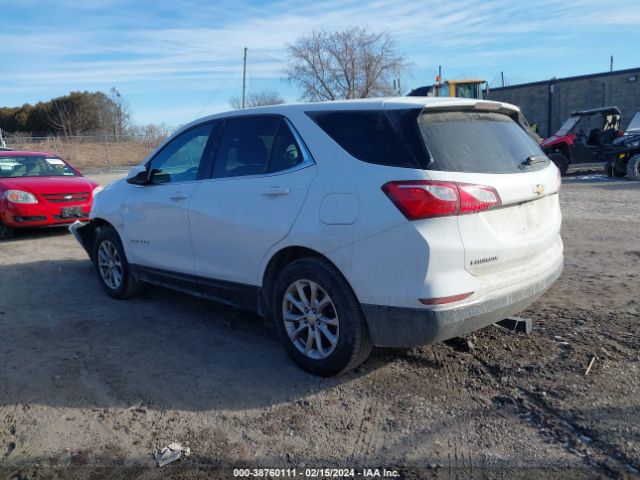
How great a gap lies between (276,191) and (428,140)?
113cm

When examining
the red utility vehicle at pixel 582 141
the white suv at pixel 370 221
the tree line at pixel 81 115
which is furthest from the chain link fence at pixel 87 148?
the white suv at pixel 370 221

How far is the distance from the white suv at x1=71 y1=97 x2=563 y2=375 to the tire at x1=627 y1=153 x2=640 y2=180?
12.5 m

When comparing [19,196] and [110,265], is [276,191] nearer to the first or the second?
[110,265]

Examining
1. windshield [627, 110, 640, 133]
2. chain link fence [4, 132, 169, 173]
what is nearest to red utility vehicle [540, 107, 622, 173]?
windshield [627, 110, 640, 133]

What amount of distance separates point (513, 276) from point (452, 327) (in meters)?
0.61

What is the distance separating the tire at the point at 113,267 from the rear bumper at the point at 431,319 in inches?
124

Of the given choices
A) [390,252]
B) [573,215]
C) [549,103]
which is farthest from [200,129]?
[549,103]

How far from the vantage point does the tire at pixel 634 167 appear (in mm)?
14945

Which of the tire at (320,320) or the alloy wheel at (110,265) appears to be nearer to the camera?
the tire at (320,320)

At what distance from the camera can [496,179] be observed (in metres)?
3.59

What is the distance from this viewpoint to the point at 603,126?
59.5ft

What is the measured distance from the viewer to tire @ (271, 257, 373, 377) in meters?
3.62

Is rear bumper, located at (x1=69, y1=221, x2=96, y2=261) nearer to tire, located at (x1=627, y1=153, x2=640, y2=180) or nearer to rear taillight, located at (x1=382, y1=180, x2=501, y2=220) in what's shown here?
rear taillight, located at (x1=382, y1=180, x2=501, y2=220)

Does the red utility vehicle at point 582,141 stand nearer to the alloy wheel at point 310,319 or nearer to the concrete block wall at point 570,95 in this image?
the concrete block wall at point 570,95
